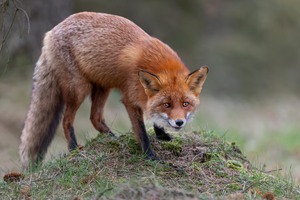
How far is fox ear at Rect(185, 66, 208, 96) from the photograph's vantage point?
22.5 ft

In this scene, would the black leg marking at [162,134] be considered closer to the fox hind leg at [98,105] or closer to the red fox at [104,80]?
the red fox at [104,80]

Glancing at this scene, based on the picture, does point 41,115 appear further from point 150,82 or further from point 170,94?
point 170,94

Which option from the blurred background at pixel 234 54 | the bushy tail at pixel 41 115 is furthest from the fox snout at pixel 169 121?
the blurred background at pixel 234 54

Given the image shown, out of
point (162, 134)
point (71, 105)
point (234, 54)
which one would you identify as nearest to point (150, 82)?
point (162, 134)

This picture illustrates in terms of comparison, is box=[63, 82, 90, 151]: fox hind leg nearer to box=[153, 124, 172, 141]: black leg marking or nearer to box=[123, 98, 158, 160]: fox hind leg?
box=[123, 98, 158, 160]: fox hind leg

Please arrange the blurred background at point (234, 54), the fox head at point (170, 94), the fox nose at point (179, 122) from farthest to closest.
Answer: the blurred background at point (234, 54)
the fox head at point (170, 94)
the fox nose at point (179, 122)

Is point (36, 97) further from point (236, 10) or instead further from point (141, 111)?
point (236, 10)

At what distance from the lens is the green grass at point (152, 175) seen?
589cm

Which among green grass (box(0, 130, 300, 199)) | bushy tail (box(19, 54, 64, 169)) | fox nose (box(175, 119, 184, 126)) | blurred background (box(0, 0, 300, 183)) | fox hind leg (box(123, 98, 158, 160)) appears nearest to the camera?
green grass (box(0, 130, 300, 199))

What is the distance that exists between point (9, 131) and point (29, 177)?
6470 millimetres

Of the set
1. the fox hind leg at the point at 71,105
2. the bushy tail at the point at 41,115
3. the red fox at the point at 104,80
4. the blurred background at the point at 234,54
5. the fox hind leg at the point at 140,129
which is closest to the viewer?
the red fox at the point at 104,80

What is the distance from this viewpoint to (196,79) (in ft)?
22.8

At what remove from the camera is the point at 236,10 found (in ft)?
69.1

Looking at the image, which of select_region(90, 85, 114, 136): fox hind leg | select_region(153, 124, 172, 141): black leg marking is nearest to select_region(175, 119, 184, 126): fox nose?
select_region(153, 124, 172, 141): black leg marking
